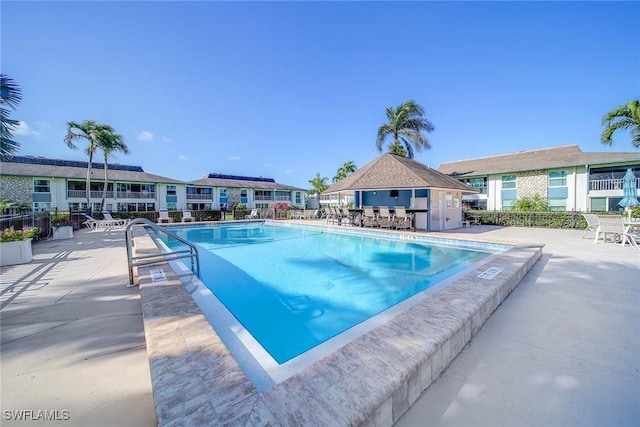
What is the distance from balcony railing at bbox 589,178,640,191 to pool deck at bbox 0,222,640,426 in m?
22.8

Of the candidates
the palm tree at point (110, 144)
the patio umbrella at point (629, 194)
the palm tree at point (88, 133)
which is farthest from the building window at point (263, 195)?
the patio umbrella at point (629, 194)

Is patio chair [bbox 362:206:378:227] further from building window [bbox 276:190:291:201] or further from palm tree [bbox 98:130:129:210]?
building window [bbox 276:190:291:201]

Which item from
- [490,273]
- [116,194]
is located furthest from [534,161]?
[116,194]

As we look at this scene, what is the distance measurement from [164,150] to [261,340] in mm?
35766

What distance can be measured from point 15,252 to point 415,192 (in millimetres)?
15445

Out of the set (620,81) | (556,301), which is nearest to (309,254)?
(556,301)

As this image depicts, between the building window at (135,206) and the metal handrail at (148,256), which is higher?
the building window at (135,206)

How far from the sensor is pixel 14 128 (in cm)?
794

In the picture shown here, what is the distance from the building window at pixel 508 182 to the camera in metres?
23.1

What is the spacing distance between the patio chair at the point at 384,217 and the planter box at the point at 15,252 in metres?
13.0

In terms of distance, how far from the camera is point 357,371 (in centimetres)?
194

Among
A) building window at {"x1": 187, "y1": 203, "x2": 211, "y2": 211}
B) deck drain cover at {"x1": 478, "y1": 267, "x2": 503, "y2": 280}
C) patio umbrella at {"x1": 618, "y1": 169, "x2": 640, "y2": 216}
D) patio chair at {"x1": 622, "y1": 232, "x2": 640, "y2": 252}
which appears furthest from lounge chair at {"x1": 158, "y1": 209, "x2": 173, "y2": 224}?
patio umbrella at {"x1": 618, "y1": 169, "x2": 640, "y2": 216}

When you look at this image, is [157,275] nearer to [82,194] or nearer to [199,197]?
[82,194]

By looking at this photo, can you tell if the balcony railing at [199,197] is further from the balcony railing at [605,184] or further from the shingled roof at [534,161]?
the balcony railing at [605,184]
